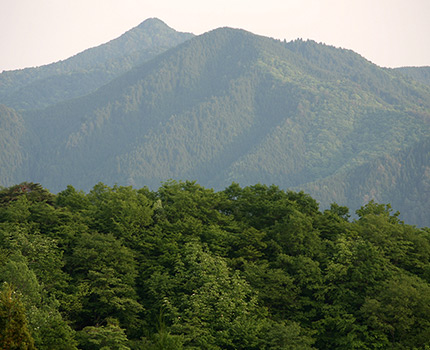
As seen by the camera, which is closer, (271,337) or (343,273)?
(271,337)

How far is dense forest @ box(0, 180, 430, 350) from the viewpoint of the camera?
47750mm

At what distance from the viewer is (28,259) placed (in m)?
52.1

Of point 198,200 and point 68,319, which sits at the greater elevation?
point 198,200

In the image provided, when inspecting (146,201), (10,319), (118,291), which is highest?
(146,201)

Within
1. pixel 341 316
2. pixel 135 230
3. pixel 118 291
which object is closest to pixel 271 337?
pixel 341 316

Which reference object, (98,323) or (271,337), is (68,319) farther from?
(271,337)

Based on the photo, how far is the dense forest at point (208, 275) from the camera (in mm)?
47750

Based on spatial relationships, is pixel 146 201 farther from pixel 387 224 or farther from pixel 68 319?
pixel 387 224

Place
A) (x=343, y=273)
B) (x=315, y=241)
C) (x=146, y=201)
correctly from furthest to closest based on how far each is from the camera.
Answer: (x=146, y=201), (x=315, y=241), (x=343, y=273)

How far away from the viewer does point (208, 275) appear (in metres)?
53.2

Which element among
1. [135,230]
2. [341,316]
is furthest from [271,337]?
[135,230]

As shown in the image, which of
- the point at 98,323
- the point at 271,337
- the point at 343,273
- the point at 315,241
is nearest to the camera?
the point at 271,337

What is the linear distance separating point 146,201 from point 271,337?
2186 cm

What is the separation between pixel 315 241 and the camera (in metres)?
60.4
